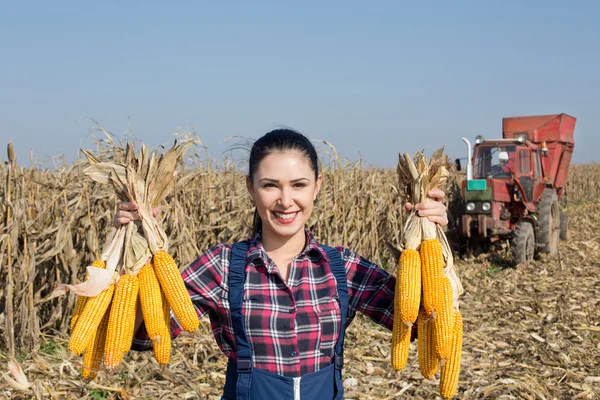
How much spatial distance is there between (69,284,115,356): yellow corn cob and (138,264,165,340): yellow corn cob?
0.42 feet

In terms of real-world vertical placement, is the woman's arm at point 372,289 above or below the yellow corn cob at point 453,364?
above

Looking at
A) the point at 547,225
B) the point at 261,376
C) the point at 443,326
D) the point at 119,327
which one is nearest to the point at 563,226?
the point at 547,225

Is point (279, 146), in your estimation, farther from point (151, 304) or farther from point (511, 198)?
point (511, 198)

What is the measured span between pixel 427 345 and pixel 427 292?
0.23 m

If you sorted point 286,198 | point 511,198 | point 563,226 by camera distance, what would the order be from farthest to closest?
1. point 563,226
2. point 511,198
3. point 286,198

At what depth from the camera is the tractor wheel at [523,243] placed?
10688 millimetres

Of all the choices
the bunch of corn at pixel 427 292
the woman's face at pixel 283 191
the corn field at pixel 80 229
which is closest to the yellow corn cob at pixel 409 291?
the bunch of corn at pixel 427 292

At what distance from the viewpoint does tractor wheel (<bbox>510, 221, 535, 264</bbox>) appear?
1069 cm

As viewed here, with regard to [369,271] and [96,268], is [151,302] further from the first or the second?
[369,271]

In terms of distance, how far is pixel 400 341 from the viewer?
7.64 feet

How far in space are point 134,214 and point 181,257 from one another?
14.8 ft

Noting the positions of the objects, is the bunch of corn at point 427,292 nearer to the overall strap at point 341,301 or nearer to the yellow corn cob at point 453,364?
the yellow corn cob at point 453,364

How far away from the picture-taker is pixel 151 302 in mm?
2125

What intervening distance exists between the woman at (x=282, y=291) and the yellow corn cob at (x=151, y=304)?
208mm
